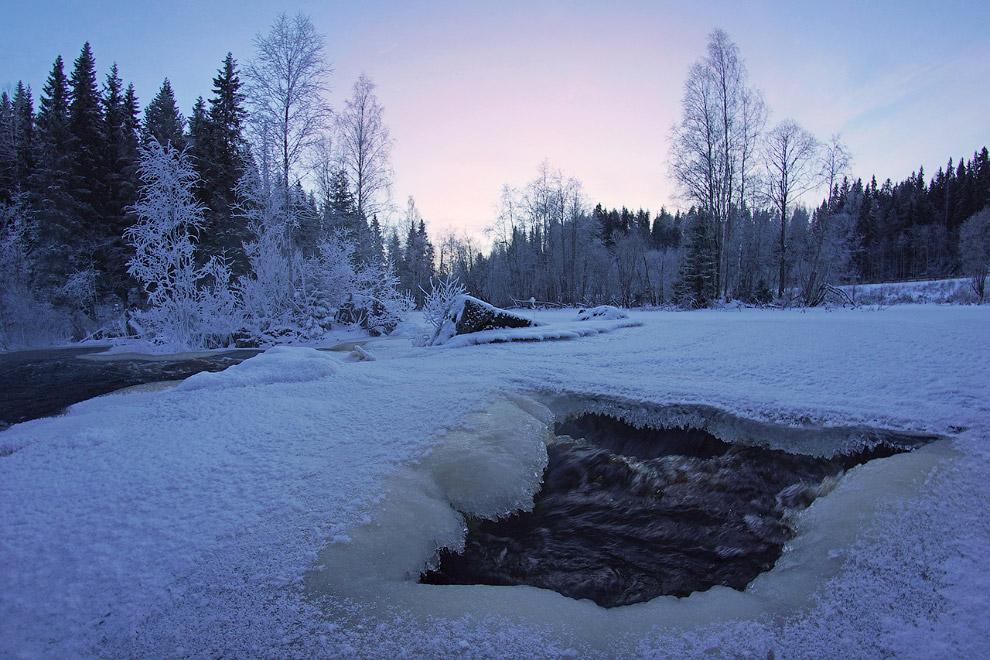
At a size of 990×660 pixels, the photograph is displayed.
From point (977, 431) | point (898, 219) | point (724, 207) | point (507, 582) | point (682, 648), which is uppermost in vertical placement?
point (898, 219)

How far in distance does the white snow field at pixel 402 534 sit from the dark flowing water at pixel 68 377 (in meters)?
2.98

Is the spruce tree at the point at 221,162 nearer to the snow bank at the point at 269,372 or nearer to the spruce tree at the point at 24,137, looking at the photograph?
the spruce tree at the point at 24,137

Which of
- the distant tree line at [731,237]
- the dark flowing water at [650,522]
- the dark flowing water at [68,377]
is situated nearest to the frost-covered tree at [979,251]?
the distant tree line at [731,237]

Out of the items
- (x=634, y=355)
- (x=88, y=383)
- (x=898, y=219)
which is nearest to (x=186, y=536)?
(x=634, y=355)

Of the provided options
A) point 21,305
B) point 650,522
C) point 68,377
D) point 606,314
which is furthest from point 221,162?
point 650,522

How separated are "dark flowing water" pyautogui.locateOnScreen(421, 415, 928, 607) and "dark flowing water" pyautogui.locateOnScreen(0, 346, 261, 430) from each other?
228 inches

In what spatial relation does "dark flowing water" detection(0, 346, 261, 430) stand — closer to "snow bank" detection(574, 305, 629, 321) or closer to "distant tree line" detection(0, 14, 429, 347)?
"distant tree line" detection(0, 14, 429, 347)

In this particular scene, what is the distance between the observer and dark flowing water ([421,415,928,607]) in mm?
1888

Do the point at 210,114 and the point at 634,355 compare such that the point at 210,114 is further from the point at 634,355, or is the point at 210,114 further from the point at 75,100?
the point at 634,355

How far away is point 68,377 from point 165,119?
22.9 m

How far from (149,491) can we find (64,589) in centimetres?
73

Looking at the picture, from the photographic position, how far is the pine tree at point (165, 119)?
74.0 feet

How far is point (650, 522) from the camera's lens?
2.32 metres

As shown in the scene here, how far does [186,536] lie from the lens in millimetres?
1743
